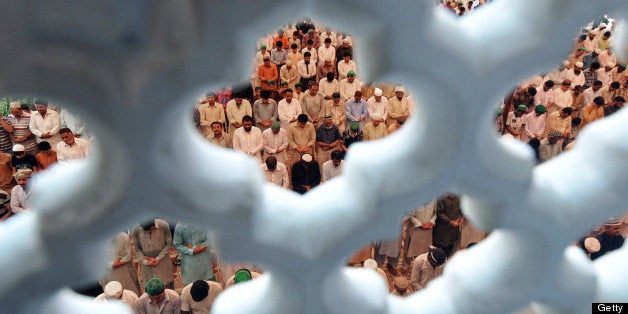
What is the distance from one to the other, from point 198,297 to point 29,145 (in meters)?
4.38

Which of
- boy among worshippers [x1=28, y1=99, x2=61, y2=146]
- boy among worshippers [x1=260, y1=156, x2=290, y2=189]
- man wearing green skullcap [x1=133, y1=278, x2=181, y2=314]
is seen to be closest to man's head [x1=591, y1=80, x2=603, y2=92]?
boy among worshippers [x1=260, y1=156, x2=290, y2=189]

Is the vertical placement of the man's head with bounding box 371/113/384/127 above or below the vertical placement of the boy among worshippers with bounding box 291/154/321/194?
above

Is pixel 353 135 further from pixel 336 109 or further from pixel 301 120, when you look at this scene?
pixel 301 120

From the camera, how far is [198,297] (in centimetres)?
467

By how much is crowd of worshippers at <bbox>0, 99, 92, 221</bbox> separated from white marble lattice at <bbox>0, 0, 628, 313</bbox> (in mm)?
5404

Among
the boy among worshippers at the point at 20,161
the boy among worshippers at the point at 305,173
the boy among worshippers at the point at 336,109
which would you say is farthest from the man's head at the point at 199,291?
the boy among worshippers at the point at 336,109

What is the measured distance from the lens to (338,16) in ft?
3.15

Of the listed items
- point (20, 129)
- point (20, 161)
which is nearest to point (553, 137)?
point (20, 161)

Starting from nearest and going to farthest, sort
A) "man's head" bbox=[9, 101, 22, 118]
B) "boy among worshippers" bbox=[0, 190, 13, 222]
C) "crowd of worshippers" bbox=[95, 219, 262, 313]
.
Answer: "crowd of worshippers" bbox=[95, 219, 262, 313] < "boy among worshippers" bbox=[0, 190, 13, 222] < "man's head" bbox=[9, 101, 22, 118]

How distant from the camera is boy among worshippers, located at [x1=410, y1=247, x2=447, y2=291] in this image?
527 cm

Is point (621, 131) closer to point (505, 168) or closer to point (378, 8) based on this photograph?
point (505, 168)

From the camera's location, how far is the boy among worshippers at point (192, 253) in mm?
5332

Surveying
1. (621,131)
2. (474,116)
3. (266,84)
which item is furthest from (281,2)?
(266,84)

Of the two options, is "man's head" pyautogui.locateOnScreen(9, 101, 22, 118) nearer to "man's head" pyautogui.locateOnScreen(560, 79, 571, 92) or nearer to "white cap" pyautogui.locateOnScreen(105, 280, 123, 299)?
"white cap" pyautogui.locateOnScreen(105, 280, 123, 299)
